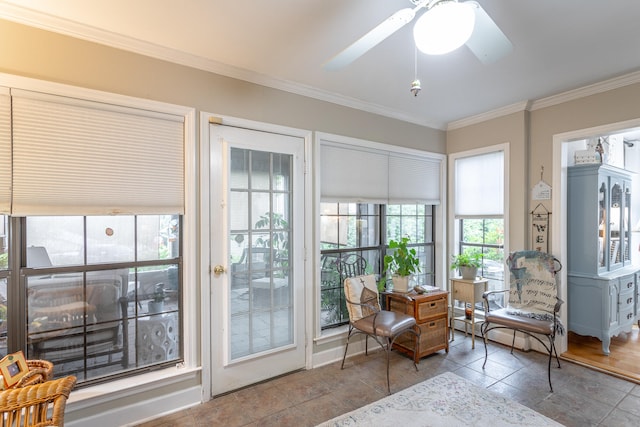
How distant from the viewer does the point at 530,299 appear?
129 inches

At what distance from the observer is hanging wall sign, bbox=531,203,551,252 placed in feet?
10.9

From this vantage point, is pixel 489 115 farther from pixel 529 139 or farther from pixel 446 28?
pixel 446 28

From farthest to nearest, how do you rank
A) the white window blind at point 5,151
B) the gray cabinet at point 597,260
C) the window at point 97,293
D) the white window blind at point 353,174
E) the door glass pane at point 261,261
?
the gray cabinet at point 597,260, the white window blind at point 353,174, the door glass pane at point 261,261, the window at point 97,293, the white window blind at point 5,151

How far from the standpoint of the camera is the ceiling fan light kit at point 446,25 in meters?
1.28

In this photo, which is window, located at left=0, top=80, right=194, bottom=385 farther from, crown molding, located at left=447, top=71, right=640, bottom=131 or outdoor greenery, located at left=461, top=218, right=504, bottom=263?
Result: outdoor greenery, located at left=461, top=218, right=504, bottom=263

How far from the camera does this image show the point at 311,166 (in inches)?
120

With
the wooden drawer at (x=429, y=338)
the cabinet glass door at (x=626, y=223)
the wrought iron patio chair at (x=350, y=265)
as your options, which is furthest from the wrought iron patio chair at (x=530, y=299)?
the cabinet glass door at (x=626, y=223)

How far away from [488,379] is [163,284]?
2.83 m

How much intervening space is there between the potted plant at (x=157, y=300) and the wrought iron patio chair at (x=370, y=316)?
157 centimetres

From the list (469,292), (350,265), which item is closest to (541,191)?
(469,292)

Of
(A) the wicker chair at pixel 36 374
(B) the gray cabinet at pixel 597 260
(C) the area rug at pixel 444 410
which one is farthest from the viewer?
(B) the gray cabinet at pixel 597 260

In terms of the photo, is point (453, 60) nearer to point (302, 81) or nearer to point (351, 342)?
point (302, 81)

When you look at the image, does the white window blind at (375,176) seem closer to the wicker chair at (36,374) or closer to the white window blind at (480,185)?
the white window blind at (480,185)

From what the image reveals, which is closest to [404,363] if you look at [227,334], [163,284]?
[227,334]
